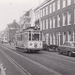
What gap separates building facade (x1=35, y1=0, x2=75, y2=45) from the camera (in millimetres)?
31328

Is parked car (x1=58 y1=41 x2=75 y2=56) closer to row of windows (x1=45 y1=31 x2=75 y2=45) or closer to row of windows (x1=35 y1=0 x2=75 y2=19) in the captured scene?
row of windows (x1=45 y1=31 x2=75 y2=45)

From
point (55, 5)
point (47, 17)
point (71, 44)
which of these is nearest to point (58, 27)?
point (55, 5)

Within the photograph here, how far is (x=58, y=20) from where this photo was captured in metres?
36.5

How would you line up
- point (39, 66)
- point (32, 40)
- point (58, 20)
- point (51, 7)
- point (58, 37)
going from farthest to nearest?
point (51, 7) < point (58, 20) < point (58, 37) < point (32, 40) < point (39, 66)

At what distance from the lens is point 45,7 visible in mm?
44969

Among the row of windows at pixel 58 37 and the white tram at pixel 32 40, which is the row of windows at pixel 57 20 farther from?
the white tram at pixel 32 40

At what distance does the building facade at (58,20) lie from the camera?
31.3 meters

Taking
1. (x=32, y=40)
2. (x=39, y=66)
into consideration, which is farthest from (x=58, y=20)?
(x=39, y=66)

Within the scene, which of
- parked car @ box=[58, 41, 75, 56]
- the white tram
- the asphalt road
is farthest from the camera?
the white tram

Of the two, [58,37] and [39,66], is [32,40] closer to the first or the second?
[39,66]

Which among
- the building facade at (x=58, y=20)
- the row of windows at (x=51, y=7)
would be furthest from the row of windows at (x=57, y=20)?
the row of windows at (x=51, y=7)

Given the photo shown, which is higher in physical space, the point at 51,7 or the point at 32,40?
the point at 51,7

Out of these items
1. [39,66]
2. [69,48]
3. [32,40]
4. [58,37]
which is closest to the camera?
[39,66]

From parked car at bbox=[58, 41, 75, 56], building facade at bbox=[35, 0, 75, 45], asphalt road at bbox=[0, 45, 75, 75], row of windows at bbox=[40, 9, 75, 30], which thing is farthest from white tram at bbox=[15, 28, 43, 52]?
row of windows at bbox=[40, 9, 75, 30]
